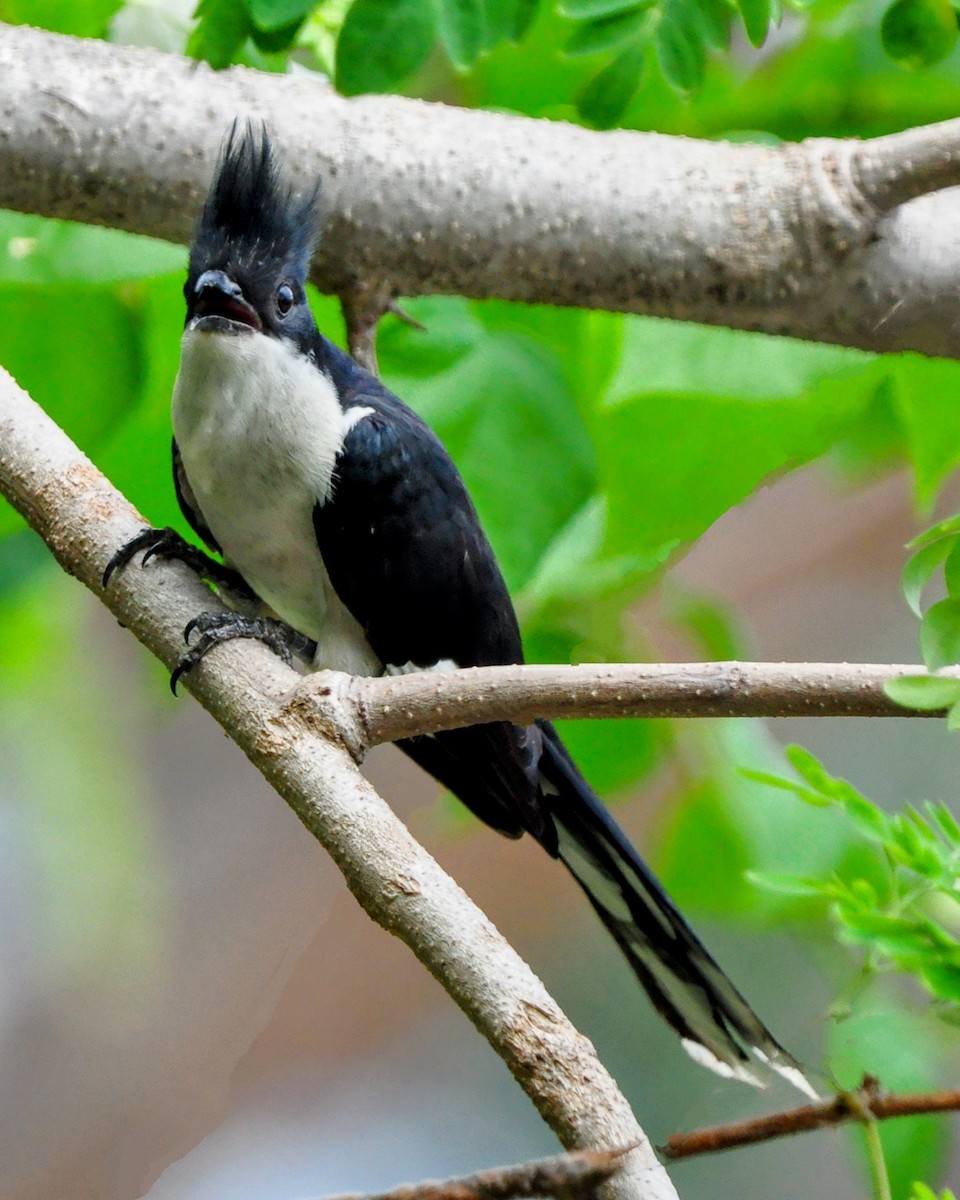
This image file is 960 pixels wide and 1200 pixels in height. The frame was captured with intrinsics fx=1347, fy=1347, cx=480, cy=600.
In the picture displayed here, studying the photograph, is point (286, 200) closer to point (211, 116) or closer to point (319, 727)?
point (211, 116)

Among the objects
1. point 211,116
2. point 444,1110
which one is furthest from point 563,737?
point 444,1110

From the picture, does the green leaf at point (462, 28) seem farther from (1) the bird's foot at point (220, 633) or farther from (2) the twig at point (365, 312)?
(1) the bird's foot at point (220, 633)

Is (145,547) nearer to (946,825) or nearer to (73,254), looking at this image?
(73,254)

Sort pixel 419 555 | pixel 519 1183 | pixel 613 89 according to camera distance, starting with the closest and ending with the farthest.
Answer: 1. pixel 519 1183
2. pixel 613 89
3. pixel 419 555

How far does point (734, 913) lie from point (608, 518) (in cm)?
71

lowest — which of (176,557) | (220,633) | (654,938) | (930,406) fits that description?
(654,938)

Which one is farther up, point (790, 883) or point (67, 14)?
point (67, 14)

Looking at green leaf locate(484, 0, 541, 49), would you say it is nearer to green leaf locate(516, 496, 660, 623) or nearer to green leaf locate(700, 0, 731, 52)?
green leaf locate(700, 0, 731, 52)

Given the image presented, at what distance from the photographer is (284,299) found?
5.04 ft

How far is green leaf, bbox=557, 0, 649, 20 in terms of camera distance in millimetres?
1255

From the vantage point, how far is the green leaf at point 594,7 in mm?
1255

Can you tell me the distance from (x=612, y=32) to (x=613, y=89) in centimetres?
6

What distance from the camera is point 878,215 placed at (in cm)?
144

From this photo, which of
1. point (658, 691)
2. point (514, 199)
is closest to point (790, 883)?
point (658, 691)
